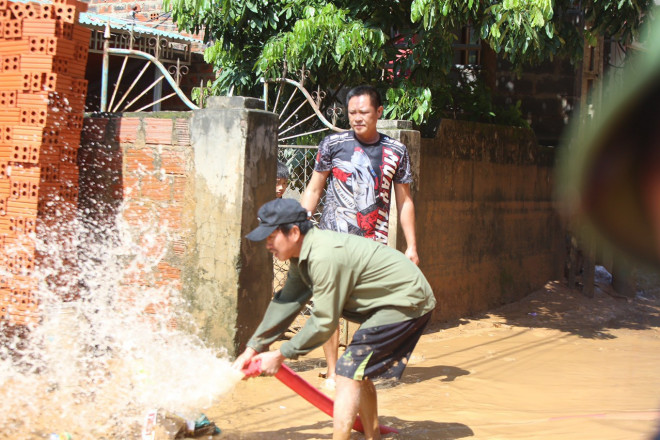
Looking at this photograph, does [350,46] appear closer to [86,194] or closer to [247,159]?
[247,159]

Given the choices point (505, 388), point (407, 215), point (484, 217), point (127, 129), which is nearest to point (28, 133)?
point (127, 129)

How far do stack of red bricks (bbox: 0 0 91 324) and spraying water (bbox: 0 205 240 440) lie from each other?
0.42 feet

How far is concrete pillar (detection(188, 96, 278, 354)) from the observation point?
17.7ft

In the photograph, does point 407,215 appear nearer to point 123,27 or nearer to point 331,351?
point 331,351

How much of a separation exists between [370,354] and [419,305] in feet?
1.26

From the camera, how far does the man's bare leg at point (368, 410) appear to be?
13.6 ft

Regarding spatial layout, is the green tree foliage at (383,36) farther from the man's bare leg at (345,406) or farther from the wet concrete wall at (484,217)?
the man's bare leg at (345,406)

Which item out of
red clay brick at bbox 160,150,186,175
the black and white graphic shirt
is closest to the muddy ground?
the black and white graphic shirt

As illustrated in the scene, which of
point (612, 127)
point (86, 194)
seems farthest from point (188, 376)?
point (612, 127)

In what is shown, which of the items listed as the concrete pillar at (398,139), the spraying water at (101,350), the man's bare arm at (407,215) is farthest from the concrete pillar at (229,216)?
the concrete pillar at (398,139)

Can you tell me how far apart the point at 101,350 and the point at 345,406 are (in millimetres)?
2366

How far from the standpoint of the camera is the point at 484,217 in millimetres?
9211

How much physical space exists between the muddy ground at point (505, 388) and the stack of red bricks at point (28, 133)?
6.17 ft

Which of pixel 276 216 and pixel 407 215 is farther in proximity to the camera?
pixel 407 215
